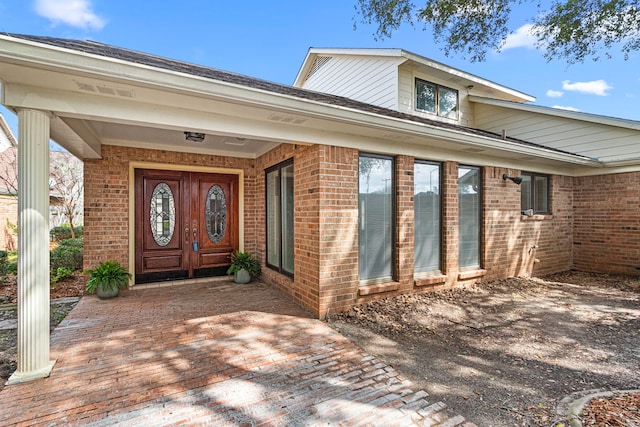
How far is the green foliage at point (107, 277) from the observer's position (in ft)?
15.5

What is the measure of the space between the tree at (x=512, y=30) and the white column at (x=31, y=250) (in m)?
4.39

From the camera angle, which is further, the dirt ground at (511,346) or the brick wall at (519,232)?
the brick wall at (519,232)

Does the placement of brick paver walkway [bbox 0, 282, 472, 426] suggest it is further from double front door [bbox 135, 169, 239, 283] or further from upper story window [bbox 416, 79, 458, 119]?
upper story window [bbox 416, 79, 458, 119]

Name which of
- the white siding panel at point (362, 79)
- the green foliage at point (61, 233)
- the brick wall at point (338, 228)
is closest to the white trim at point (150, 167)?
the brick wall at point (338, 228)

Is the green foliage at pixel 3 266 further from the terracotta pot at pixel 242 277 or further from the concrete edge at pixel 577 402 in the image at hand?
the concrete edge at pixel 577 402

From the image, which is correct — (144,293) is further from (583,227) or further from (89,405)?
(583,227)

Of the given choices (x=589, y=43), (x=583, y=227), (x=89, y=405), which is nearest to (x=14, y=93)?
(x=89, y=405)

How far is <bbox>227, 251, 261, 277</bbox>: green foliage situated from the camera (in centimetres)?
587

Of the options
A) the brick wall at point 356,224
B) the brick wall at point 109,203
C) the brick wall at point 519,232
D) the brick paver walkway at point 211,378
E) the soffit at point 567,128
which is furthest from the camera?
the soffit at point 567,128

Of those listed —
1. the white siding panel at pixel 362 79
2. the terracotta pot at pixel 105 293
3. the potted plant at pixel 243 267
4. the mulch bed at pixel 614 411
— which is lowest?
the mulch bed at pixel 614 411

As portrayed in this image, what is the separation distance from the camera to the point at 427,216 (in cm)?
511

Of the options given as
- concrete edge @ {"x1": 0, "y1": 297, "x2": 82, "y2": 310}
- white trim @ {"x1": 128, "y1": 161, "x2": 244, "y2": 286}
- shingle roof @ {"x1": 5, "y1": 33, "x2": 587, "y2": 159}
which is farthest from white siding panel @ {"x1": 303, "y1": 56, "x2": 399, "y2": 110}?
concrete edge @ {"x1": 0, "y1": 297, "x2": 82, "y2": 310}

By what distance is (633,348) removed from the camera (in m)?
3.20

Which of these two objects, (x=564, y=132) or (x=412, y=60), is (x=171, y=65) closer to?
(x=412, y=60)
